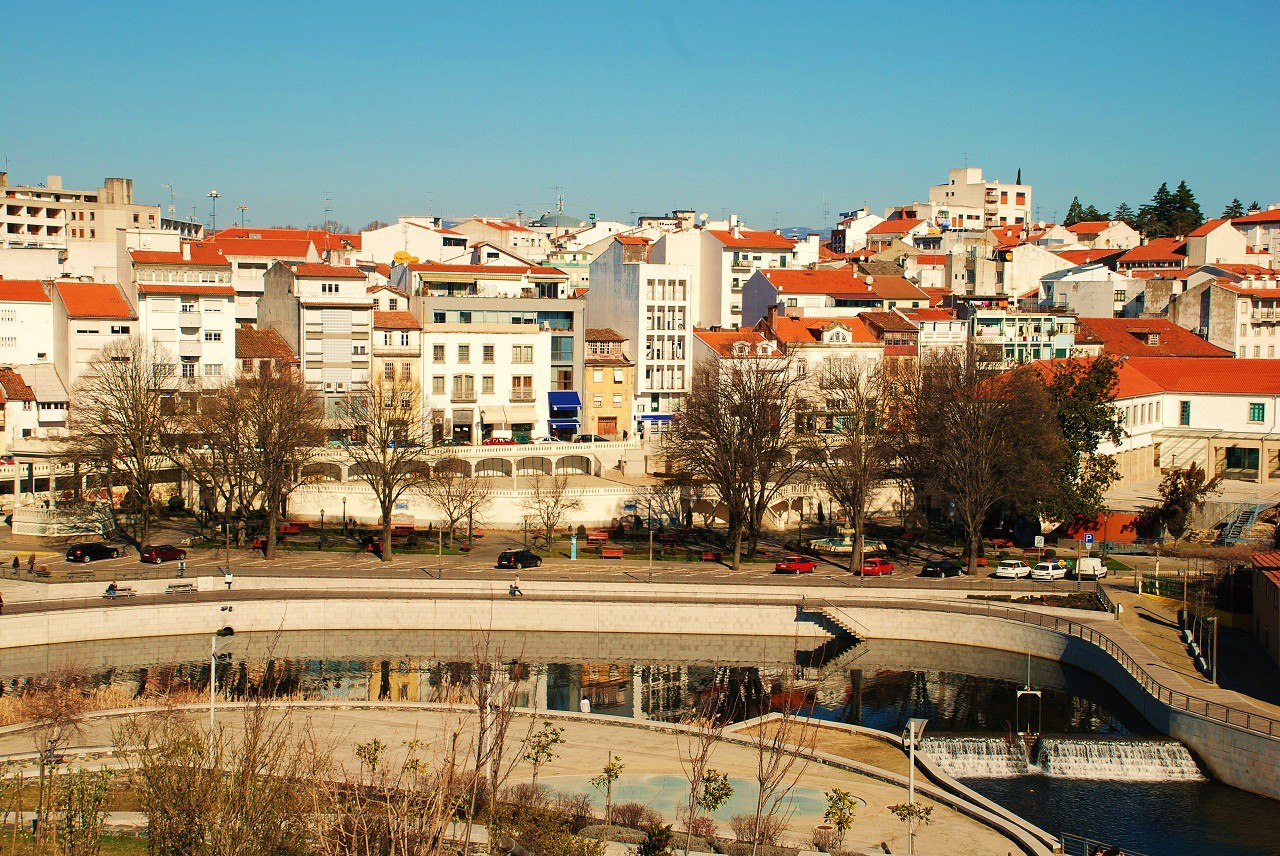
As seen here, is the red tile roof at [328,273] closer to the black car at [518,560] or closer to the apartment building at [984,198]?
the black car at [518,560]

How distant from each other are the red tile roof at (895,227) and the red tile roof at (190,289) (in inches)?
3267

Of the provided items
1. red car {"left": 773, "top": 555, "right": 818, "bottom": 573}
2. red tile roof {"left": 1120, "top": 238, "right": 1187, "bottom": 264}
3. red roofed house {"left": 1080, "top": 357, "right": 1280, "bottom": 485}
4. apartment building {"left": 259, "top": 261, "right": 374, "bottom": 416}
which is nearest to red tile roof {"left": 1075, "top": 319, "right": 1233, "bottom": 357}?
red roofed house {"left": 1080, "top": 357, "right": 1280, "bottom": 485}

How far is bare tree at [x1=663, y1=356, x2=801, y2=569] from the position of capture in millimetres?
61094

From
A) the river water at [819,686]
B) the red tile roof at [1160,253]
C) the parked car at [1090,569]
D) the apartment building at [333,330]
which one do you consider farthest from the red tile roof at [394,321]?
the red tile roof at [1160,253]

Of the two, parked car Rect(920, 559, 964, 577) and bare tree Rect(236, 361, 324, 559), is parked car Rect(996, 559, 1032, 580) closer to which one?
parked car Rect(920, 559, 964, 577)

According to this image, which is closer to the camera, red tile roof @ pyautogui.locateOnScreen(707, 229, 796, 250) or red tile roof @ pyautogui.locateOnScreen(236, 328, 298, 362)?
red tile roof @ pyautogui.locateOnScreen(236, 328, 298, 362)

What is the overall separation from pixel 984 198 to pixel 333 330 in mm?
113199

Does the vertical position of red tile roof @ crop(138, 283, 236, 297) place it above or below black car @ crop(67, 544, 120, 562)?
above

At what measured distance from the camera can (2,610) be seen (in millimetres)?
51062

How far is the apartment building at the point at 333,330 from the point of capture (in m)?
74.2

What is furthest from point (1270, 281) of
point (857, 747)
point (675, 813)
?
point (675, 813)

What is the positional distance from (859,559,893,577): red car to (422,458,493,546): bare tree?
680 inches

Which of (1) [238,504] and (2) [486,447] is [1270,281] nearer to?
(2) [486,447]

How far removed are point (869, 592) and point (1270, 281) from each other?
6026 cm
